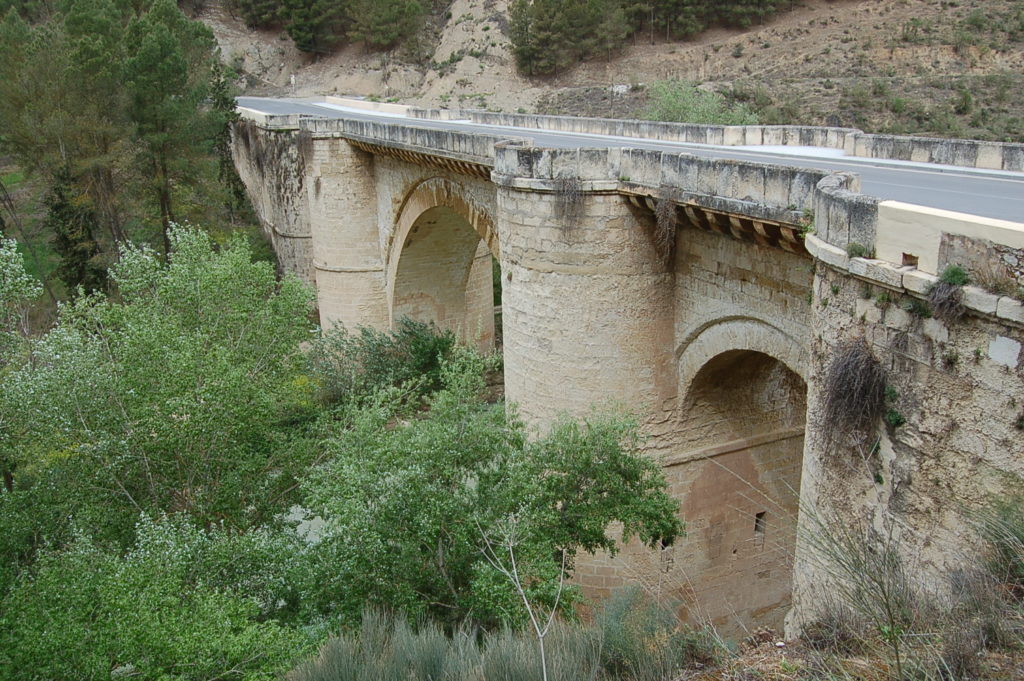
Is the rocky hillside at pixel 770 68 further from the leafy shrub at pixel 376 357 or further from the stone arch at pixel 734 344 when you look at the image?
the stone arch at pixel 734 344

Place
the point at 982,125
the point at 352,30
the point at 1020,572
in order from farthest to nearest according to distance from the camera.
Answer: the point at 352,30
the point at 982,125
the point at 1020,572

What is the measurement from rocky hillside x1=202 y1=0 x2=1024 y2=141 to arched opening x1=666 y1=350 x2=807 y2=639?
19.8 m

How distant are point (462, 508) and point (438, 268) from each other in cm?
1144

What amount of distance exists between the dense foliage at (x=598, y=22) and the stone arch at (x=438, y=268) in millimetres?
28307

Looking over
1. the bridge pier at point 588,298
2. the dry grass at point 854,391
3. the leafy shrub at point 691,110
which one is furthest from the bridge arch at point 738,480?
→ the leafy shrub at point 691,110

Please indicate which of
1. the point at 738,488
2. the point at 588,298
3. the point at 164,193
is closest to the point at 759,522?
the point at 738,488

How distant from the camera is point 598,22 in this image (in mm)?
43125

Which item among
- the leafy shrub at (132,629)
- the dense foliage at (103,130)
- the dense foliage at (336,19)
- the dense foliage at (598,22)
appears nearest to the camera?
the leafy shrub at (132,629)

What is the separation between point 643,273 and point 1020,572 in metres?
5.14

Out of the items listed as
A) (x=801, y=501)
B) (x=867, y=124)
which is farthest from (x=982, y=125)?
(x=801, y=501)

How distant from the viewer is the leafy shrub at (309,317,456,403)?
52.8 feet

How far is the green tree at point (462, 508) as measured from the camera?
6.35 m

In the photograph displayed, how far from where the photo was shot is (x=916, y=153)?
33.0 feet

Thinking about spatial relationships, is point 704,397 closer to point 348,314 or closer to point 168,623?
point 168,623
